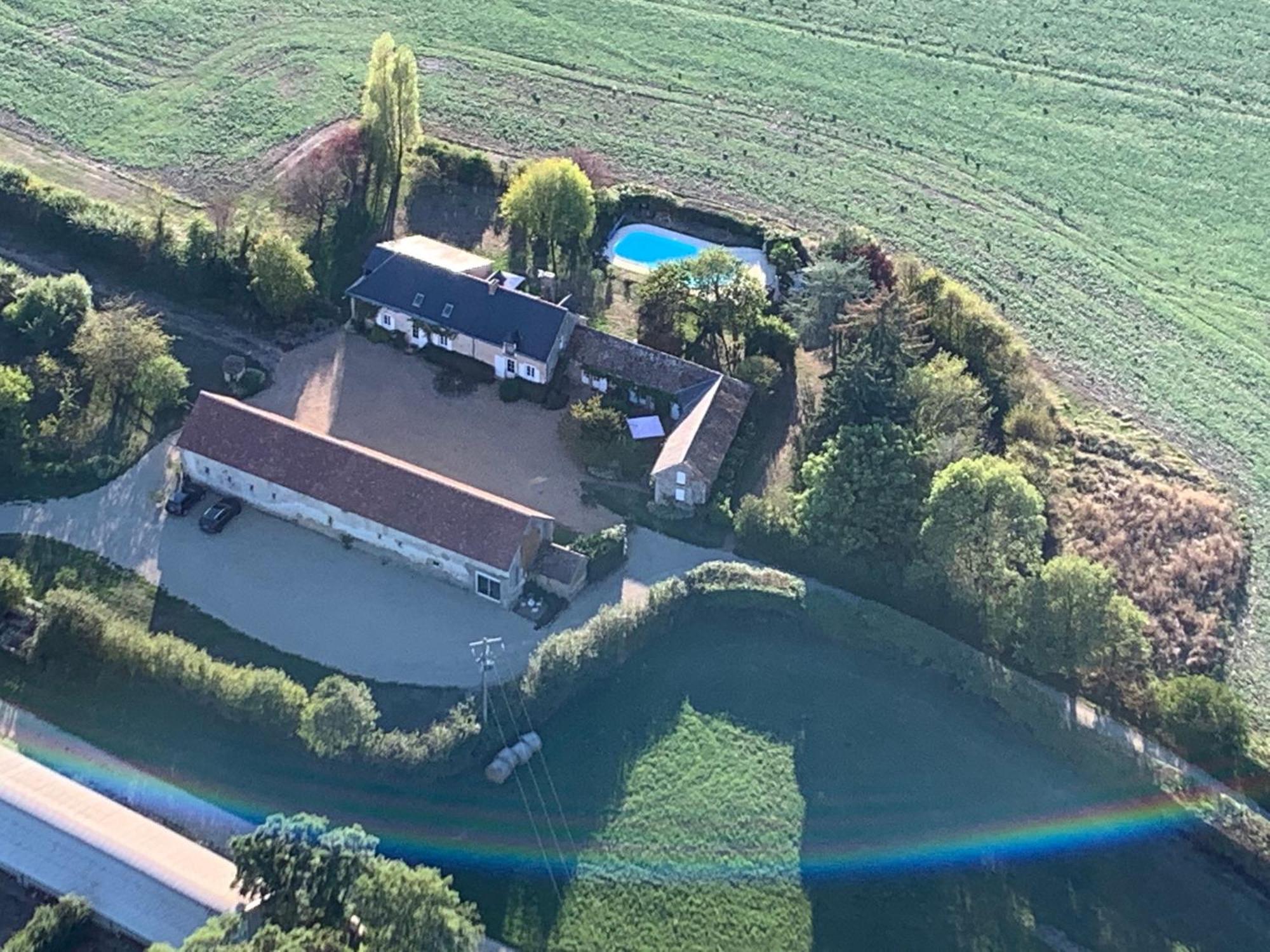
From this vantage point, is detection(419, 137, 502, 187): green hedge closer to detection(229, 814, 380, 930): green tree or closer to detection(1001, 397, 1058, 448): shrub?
detection(1001, 397, 1058, 448): shrub

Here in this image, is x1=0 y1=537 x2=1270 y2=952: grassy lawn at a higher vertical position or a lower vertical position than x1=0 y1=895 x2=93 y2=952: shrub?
higher

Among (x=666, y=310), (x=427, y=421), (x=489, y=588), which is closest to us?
(x=489, y=588)

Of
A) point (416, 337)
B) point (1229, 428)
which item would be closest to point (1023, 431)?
point (1229, 428)

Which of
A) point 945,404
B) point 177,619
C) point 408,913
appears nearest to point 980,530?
point 945,404

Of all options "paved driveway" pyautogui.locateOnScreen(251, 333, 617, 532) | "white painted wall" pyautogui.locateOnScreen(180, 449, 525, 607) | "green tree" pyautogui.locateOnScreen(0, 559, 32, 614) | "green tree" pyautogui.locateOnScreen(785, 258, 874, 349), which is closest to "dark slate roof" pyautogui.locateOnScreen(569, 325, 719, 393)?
"paved driveway" pyautogui.locateOnScreen(251, 333, 617, 532)

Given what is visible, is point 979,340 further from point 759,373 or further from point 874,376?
point 759,373

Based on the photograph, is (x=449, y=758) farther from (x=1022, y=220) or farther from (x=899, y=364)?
(x=1022, y=220)
